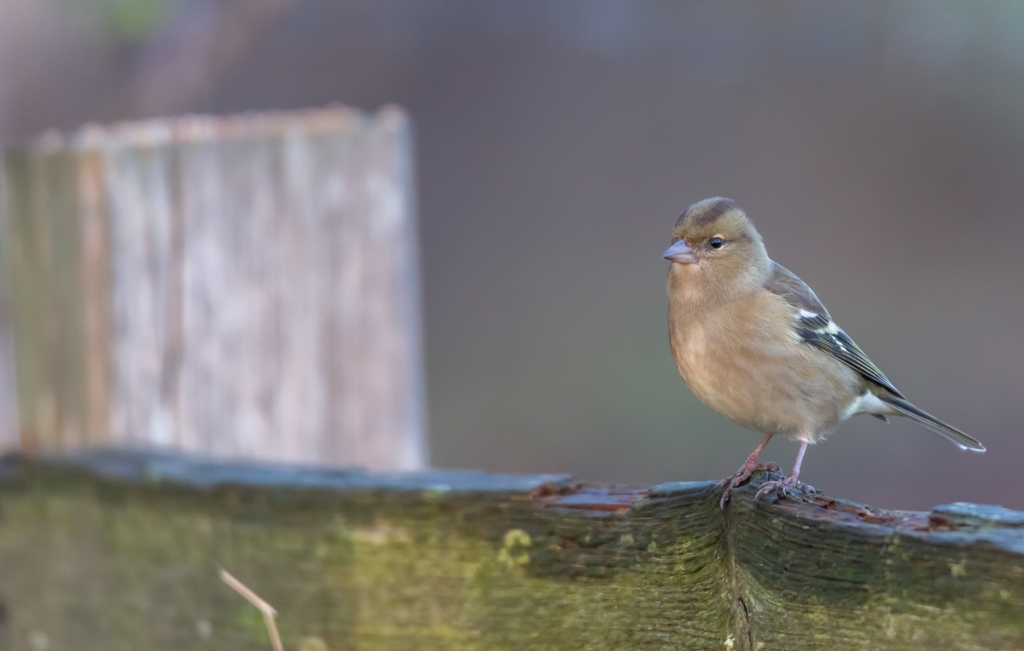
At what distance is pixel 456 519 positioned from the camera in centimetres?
195

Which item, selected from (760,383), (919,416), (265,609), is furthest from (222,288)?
(919,416)

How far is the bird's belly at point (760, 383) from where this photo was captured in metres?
3.19

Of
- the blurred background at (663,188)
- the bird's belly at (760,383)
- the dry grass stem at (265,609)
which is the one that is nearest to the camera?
the dry grass stem at (265,609)

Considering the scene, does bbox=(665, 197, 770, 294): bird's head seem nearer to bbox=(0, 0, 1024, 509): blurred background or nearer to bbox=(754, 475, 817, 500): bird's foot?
bbox=(754, 475, 817, 500): bird's foot

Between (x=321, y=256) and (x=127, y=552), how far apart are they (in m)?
1.03

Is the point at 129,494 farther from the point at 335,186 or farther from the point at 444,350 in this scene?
the point at 444,350

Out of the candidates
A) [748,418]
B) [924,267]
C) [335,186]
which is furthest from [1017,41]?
[335,186]

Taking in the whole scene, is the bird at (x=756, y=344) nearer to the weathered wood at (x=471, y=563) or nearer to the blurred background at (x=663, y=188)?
the weathered wood at (x=471, y=563)

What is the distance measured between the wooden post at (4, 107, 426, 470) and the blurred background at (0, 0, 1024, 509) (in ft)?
15.6

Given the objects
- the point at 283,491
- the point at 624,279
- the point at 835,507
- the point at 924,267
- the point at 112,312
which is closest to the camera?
the point at 835,507

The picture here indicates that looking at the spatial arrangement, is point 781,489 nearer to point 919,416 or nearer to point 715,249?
point 715,249

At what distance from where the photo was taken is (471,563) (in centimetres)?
193

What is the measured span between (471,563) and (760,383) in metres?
1.55

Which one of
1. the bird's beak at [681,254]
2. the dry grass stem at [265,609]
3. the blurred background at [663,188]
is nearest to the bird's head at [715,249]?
the bird's beak at [681,254]
